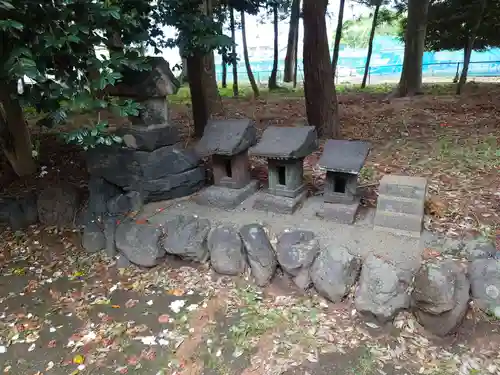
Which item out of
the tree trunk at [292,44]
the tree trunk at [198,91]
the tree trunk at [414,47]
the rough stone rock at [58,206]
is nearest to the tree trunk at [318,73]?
the tree trunk at [198,91]

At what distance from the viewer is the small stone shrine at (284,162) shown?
412cm

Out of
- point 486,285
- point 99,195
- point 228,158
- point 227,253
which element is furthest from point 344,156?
point 99,195

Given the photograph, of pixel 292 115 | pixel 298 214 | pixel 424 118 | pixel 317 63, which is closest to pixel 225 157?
pixel 298 214

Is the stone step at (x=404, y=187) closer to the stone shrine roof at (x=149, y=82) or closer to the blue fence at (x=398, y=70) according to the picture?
the stone shrine roof at (x=149, y=82)

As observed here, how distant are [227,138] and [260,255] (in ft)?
4.86

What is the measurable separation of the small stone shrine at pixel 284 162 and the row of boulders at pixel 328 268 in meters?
0.54

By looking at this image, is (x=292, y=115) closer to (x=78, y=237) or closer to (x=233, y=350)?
(x=78, y=237)

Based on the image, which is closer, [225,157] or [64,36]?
[64,36]

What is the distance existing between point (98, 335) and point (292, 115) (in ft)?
20.4

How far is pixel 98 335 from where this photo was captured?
3.42m

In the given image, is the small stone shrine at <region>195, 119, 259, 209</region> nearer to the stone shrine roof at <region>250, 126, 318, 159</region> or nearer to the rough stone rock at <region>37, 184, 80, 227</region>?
the stone shrine roof at <region>250, 126, 318, 159</region>

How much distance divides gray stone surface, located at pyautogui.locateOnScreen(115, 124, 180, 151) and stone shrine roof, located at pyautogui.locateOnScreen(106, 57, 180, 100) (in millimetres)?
390

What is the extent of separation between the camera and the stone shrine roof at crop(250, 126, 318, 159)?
13.3 ft

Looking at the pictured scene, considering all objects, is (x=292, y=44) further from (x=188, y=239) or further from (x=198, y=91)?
(x=188, y=239)
